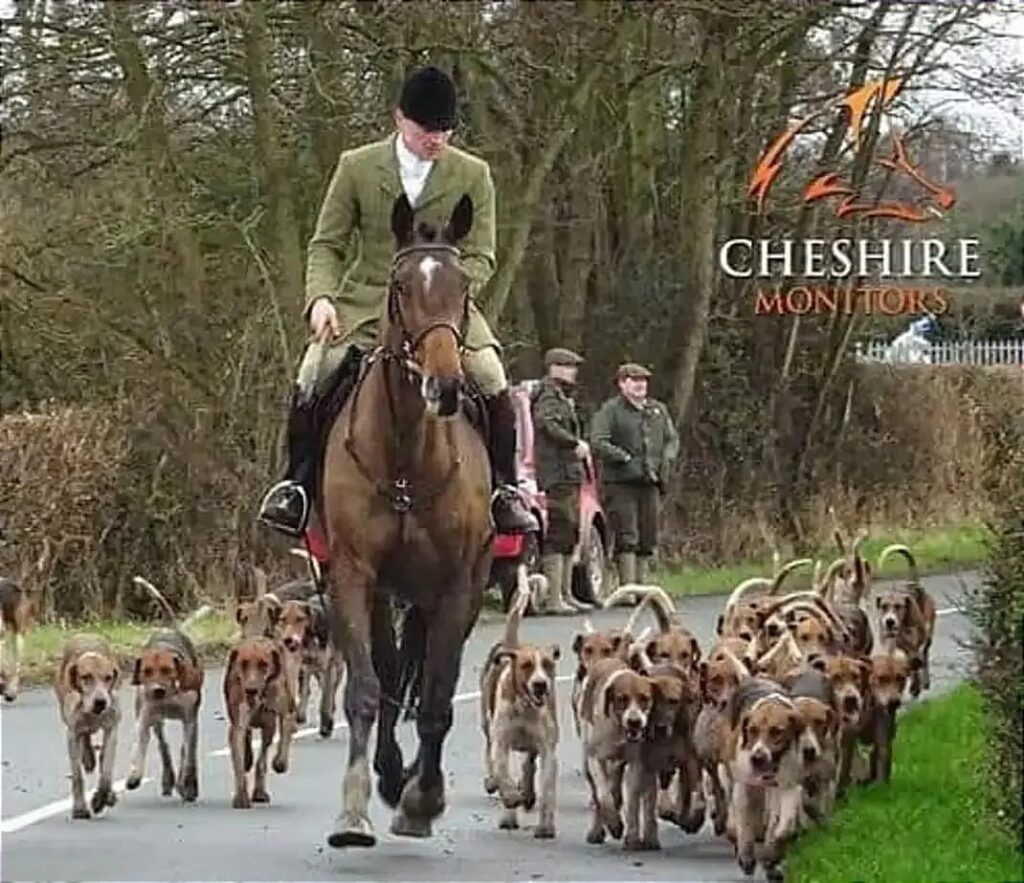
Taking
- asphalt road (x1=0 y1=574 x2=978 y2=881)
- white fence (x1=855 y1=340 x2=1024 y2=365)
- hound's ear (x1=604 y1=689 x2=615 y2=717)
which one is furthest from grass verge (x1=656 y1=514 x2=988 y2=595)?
hound's ear (x1=604 y1=689 x2=615 y2=717)

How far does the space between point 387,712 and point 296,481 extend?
3.42ft

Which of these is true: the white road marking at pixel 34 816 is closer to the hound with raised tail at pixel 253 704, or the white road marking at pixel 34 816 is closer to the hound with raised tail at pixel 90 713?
the hound with raised tail at pixel 90 713

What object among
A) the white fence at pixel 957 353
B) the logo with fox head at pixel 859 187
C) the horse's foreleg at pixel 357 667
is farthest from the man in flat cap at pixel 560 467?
the horse's foreleg at pixel 357 667

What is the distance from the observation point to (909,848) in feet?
34.7

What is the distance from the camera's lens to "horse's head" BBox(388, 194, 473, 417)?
1075cm

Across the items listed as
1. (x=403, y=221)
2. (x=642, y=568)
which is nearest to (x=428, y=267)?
(x=403, y=221)

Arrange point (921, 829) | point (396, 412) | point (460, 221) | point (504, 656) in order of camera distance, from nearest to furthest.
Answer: point (921, 829) → point (396, 412) → point (460, 221) → point (504, 656)

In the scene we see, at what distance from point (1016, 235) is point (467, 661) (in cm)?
1404

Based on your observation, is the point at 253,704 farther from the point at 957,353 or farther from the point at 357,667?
the point at 957,353

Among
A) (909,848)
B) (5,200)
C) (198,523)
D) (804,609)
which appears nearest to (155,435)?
(198,523)

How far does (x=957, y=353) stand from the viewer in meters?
35.6

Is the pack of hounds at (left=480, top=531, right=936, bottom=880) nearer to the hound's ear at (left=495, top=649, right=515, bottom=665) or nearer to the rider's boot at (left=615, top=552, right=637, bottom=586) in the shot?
the hound's ear at (left=495, top=649, right=515, bottom=665)

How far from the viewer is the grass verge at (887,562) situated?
27.8 m

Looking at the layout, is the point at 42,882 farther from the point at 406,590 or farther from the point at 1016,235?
the point at 1016,235
